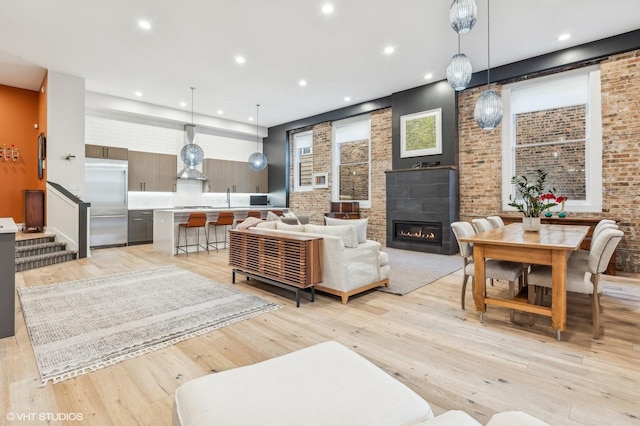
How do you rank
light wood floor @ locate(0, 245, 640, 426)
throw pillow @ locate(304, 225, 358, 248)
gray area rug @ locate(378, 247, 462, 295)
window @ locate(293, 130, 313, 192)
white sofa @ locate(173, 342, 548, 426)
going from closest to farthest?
white sofa @ locate(173, 342, 548, 426) → light wood floor @ locate(0, 245, 640, 426) → throw pillow @ locate(304, 225, 358, 248) → gray area rug @ locate(378, 247, 462, 295) → window @ locate(293, 130, 313, 192)

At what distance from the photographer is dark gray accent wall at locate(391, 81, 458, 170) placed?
664cm

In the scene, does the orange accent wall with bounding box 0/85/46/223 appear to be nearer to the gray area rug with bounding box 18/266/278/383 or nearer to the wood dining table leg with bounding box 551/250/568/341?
the gray area rug with bounding box 18/266/278/383

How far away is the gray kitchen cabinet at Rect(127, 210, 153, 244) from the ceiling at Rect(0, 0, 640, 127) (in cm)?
301

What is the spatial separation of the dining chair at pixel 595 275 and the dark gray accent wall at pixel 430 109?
4.21 m

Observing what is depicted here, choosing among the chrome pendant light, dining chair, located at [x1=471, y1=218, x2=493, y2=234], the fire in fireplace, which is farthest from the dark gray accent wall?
the chrome pendant light

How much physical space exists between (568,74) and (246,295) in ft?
21.7

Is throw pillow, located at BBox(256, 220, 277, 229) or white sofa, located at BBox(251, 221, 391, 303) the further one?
throw pillow, located at BBox(256, 220, 277, 229)

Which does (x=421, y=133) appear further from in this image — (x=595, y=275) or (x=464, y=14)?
(x=595, y=275)

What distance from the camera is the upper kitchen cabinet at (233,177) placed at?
9.68m

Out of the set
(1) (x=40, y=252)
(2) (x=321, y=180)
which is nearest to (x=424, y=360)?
(1) (x=40, y=252)

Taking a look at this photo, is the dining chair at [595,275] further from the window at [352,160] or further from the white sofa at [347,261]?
the window at [352,160]

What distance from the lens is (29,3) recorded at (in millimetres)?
4016

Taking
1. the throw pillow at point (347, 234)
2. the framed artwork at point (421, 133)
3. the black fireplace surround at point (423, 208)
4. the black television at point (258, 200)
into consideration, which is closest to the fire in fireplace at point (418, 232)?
the black fireplace surround at point (423, 208)

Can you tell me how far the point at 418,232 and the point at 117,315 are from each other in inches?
230
